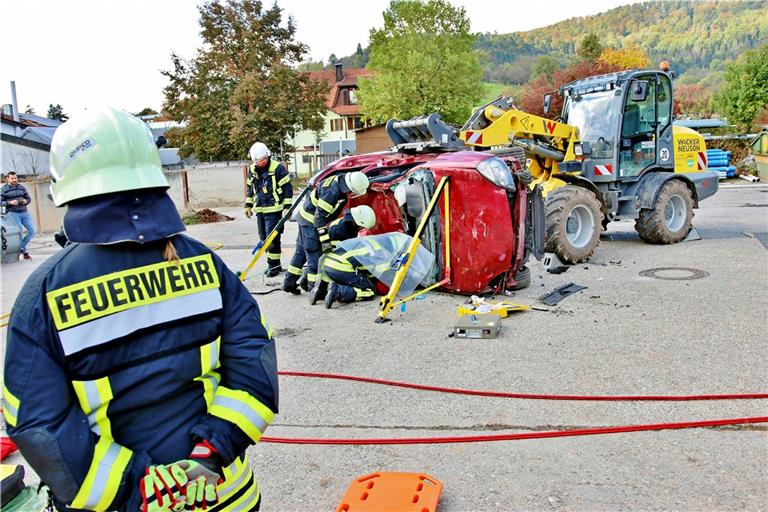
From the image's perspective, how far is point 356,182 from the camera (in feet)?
23.3

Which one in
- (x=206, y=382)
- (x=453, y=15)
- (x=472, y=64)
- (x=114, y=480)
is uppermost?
(x=453, y=15)

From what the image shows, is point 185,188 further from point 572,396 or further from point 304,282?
point 572,396

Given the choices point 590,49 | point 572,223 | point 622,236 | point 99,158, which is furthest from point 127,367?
point 590,49

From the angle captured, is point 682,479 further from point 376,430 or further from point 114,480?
point 114,480

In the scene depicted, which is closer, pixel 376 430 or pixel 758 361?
pixel 376 430

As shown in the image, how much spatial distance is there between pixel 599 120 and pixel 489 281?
441 centimetres

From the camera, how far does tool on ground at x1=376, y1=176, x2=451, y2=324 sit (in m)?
6.39

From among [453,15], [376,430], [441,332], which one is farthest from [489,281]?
[453,15]

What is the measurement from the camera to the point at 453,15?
4784 centimetres

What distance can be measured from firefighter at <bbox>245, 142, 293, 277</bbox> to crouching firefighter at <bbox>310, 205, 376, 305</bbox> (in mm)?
1578

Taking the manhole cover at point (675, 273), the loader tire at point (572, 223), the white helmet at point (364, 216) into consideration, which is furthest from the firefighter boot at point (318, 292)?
the manhole cover at point (675, 273)

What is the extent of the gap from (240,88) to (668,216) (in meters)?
24.6

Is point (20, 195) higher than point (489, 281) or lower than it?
higher

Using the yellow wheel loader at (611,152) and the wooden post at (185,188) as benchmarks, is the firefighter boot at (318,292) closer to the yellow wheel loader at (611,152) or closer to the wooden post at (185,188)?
the yellow wheel loader at (611,152)
